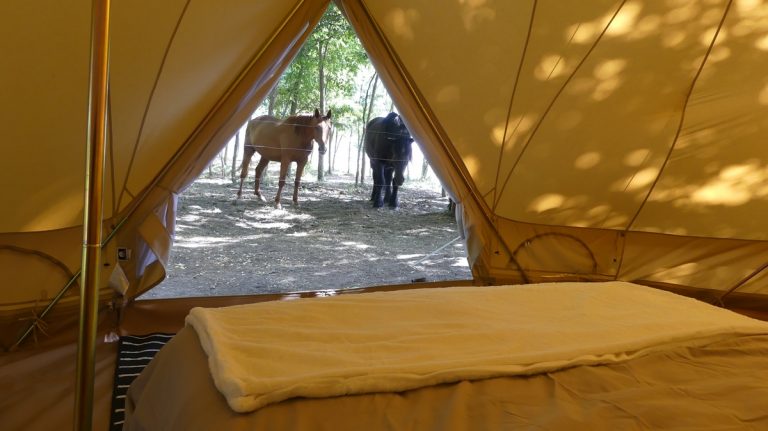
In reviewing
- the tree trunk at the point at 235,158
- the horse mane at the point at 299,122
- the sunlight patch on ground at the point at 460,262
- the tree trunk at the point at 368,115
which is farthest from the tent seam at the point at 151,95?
the sunlight patch on ground at the point at 460,262

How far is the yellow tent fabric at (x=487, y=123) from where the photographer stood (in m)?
2.64

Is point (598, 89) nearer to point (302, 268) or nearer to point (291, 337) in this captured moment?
point (302, 268)

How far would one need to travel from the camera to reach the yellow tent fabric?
8.68ft

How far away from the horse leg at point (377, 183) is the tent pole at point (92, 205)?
293cm

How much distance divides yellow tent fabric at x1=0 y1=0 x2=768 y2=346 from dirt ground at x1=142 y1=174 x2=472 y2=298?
318 mm

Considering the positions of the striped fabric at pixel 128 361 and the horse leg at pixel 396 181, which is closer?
the striped fabric at pixel 128 361

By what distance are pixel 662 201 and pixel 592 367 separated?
285 cm

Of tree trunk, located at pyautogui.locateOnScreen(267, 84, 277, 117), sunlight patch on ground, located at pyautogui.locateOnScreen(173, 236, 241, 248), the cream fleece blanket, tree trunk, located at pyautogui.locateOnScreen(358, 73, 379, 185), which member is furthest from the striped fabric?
tree trunk, located at pyautogui.locateOnScreen(358, 73, 379, 185)

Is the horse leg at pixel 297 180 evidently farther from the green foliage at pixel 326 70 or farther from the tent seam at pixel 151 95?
the tent seam at pixel 151 95

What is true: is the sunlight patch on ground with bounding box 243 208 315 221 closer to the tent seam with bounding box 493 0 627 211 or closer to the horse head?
the horse head

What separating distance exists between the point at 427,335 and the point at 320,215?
92.9 inches

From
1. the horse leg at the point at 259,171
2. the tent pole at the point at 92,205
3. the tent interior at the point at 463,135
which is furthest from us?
the horse leg at the point at 259,171

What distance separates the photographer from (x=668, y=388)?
48.3 inches

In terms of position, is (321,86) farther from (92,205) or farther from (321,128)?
(92,205)
